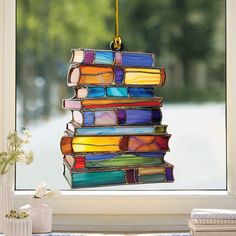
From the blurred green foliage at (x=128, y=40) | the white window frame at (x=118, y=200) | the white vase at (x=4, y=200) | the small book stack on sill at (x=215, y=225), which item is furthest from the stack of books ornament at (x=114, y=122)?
the blurred green foliage at (x=128, y=40)

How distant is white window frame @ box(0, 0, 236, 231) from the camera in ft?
8.53

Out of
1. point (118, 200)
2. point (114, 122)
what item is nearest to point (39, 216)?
point (118, 200)

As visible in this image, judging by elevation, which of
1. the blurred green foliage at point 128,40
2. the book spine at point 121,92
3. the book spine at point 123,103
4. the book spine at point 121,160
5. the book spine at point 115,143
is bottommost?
the book spine at point 121,160

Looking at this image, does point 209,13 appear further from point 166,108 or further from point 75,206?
point 75,206

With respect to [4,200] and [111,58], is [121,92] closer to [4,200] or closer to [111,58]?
[111,58]

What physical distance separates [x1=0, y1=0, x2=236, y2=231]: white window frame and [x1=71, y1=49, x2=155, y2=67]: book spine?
700 millimetres

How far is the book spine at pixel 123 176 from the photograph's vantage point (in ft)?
6.70

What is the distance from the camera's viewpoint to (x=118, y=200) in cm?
262

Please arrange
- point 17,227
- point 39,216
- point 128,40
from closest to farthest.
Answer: point 17,227 < point 39,216 < point 128,40

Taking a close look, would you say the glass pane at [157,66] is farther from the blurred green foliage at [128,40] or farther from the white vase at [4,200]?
the white vase at [4,200]

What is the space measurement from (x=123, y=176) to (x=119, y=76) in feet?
1.11

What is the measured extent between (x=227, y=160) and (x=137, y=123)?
2.46 ft

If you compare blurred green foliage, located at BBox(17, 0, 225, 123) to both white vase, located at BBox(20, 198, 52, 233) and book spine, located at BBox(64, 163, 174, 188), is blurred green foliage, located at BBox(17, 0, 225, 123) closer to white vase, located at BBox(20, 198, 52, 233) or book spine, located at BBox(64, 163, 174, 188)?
white vase, located at BBox(20, 198, 52, 233)

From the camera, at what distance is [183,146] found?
2.99 meters
